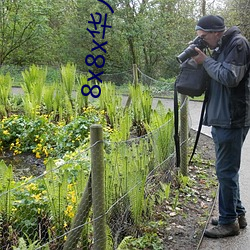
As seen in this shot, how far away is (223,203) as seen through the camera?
9.77 ft

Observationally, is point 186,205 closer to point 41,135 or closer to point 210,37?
point 210,37

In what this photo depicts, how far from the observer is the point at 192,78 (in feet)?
9.40

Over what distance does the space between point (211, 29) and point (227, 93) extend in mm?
470

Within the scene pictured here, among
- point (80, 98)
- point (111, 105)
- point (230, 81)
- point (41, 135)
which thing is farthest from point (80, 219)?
point (80, 98)

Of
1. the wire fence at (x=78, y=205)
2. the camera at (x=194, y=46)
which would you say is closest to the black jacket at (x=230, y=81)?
the camera at (x=194, y=46)

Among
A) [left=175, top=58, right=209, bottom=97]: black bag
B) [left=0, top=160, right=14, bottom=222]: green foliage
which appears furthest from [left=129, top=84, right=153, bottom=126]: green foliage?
[left=0, top=160, right=14, bottom=222]: green foliage

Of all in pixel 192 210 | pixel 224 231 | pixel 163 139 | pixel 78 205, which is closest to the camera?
pixel 78 205

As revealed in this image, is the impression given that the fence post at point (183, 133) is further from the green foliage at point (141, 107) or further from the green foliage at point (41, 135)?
the green foliage at point (141, 107)

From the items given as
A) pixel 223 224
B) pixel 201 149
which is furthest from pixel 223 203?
pixel 201 149

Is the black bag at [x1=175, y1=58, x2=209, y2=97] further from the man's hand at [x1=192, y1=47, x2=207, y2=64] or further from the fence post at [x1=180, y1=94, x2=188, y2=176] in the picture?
the fence post at [x1=180, y1=94, x2=188, y2=176]

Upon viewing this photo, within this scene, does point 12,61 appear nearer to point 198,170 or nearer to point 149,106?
point 149,106

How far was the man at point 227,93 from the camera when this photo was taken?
8.52 feet

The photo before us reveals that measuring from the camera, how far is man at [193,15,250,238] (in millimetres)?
2598

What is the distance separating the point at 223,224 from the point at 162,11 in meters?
12.5
